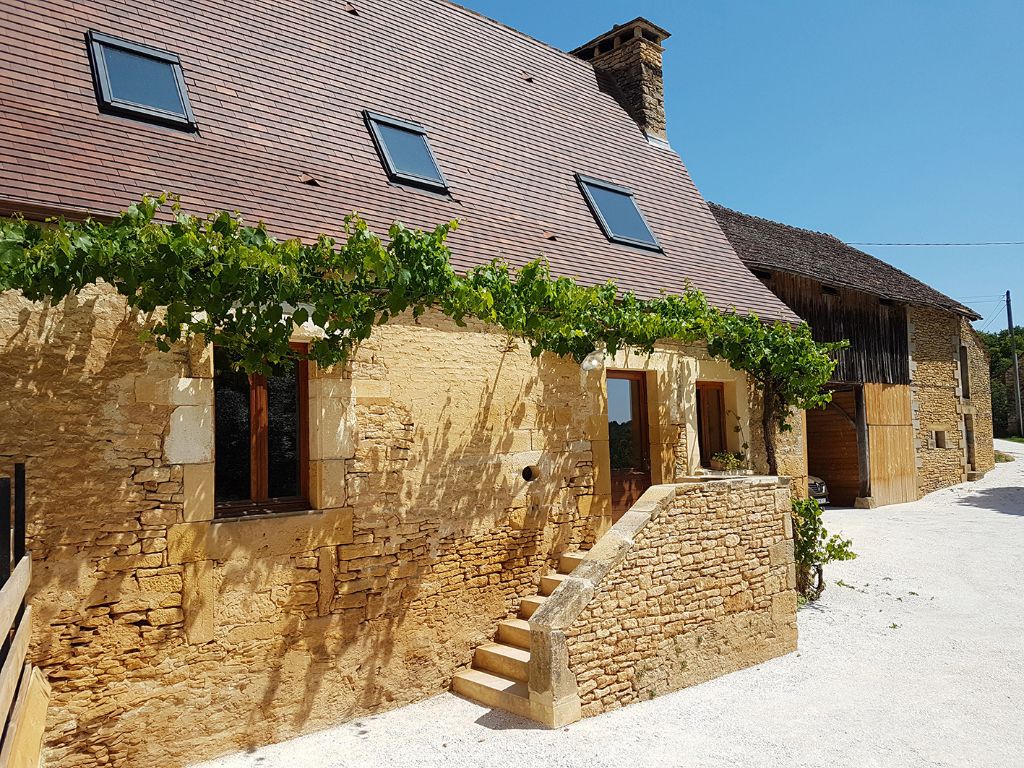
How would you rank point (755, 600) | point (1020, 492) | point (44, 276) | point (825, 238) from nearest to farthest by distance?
point (44, 276) < point (755, 600) < point (1020, 492) < point (825, 238)

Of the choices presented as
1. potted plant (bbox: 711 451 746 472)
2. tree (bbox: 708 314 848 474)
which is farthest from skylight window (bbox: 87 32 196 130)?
potted plant (bbox: 711 451 746 472)

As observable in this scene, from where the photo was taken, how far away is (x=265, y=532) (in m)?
5.66

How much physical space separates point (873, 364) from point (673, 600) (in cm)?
1194

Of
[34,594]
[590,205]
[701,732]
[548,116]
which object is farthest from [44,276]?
[548,116]

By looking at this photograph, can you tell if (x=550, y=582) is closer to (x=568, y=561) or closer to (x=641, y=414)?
(x=568, y=561)

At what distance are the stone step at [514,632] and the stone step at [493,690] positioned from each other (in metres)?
0.35

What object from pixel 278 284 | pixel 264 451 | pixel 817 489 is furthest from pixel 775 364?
pixel 817 489

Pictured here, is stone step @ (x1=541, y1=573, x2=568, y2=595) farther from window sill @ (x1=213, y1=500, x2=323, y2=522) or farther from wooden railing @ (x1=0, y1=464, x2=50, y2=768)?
wooden railing @ (x1=0, y1=464, x2=50, y2=768)

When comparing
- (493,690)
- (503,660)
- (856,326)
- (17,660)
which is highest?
(856,326)

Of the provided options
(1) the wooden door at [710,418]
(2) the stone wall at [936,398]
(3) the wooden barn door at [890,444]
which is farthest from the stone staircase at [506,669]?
(2) the stone wall at [936,398]

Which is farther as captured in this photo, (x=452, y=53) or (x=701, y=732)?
(x=452, y=53)

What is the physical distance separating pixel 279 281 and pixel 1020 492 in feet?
58.2

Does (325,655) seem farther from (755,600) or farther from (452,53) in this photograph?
(452,53)

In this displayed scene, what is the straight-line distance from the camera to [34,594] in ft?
15.6
